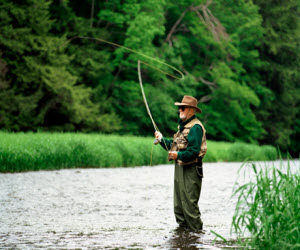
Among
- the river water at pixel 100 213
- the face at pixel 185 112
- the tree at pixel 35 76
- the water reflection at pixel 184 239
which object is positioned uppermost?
the tree at pixel 35 76

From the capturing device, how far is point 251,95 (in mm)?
38938

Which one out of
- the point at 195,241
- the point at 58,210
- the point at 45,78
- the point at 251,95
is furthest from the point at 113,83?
the point at 195,241

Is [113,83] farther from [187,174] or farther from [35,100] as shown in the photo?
[187,174]

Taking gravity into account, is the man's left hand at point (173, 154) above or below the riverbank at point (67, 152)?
above

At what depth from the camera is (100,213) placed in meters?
8.73

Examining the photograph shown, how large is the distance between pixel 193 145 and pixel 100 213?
101 inches

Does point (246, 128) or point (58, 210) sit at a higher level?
point (246, 128)

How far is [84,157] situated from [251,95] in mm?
22026

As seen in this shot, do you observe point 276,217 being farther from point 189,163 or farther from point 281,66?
point 281,66

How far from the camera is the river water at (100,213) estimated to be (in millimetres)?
Answer: 6289

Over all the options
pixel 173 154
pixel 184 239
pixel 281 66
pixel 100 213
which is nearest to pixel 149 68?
pixel 281 66

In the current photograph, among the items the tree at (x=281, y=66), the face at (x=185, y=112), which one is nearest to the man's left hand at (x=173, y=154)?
the face at (x=185, y=112)

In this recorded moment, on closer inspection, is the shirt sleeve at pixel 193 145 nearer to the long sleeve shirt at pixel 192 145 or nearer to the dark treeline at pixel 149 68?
the long sleeve shirt at pixel 192 145

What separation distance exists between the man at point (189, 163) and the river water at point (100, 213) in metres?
0.28
